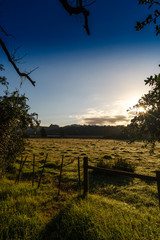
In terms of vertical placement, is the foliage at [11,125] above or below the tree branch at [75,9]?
below

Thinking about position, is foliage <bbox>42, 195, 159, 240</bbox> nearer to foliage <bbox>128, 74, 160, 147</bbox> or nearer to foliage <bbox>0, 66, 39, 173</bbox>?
foliage <bbox>128, 74, 160, 147</bbox>

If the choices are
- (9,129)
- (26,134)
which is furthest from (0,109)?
(26,134)

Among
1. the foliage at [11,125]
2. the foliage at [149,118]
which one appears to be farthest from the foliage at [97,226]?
the foliage at [11,125]

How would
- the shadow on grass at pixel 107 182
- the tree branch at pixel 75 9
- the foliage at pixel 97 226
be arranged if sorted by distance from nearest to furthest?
the tree branch at pixel 75 9 → the foliage at pixel 97 226 → the shadow on grass at pixel 107 182

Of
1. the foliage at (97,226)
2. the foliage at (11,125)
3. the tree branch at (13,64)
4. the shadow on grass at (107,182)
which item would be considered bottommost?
the shadow on grass at (107,182)

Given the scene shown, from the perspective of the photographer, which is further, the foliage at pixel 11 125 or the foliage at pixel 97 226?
the foliage at pixel 11 125

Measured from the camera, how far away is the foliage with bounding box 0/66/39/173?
676cm

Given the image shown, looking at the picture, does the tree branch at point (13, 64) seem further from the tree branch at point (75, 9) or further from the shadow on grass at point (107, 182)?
the shadow on grass at point (107, 182)

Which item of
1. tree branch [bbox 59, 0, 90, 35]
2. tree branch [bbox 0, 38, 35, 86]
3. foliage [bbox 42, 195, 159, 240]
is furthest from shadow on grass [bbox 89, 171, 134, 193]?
tree branch [bbox 59, 0, 90, 35]

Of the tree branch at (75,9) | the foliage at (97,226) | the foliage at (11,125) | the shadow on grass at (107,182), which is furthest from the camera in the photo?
the shadow on grass at (107,182)

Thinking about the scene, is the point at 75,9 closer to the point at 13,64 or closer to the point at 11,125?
the point at 13,64

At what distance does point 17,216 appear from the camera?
4051 millimetres

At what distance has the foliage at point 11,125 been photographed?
6.76 meters

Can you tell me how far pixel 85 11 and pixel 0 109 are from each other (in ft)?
20.9
